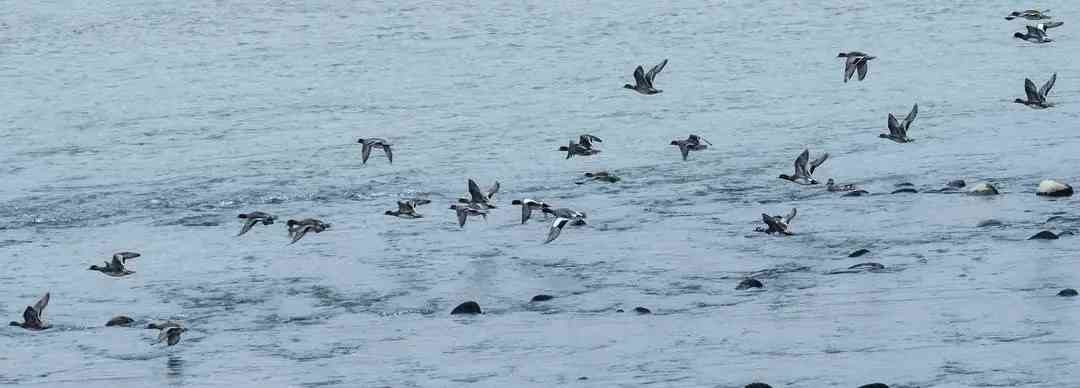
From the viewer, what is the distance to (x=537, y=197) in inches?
1267

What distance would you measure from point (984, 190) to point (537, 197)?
24.9ft

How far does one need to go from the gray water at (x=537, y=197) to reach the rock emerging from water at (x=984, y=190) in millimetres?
235

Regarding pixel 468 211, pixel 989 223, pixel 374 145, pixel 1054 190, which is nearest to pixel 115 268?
pixel 468 211

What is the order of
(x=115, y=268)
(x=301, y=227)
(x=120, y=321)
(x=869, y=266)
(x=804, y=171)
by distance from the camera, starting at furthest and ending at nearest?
(x=804, y=171), (x=301, y=227), (x=115, y=268), (x=869, y=266), (x=120, y=321)

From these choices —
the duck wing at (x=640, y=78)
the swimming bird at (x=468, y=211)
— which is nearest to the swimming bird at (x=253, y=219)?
the swimming bird at (x=468, y=211)

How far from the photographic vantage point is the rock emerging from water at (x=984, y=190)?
30.8 metres

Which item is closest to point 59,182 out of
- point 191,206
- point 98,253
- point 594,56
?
point 191,206

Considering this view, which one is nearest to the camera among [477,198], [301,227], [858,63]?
[301,227]

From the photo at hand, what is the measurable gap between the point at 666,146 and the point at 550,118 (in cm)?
403

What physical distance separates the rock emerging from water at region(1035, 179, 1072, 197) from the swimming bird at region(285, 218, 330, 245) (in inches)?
465

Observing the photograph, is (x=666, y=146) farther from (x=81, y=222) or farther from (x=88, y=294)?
(x=88, y=294)

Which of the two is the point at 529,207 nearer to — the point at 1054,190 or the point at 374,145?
the point at 374,145

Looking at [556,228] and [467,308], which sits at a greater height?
[556,228]

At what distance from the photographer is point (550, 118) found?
39969mm
